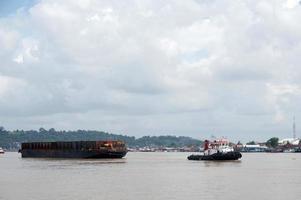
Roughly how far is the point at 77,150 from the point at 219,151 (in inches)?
1573

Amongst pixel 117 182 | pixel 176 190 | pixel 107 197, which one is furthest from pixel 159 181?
pixel 107 197

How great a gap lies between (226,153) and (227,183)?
53.4m

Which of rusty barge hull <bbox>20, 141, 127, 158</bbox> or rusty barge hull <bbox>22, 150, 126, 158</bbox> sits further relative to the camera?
rusty barge hull <bbox>20, 141, 127, 158</bbox>

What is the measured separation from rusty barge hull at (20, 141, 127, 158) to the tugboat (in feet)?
73.0

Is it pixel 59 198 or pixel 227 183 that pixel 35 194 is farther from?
pixel 227 183

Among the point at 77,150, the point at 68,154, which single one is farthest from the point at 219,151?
the point at 68,154

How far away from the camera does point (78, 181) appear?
61094 millimetres

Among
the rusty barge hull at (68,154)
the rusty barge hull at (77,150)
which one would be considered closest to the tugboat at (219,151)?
the rusty barge hull at (68,154)

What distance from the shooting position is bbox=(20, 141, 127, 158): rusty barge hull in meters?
132

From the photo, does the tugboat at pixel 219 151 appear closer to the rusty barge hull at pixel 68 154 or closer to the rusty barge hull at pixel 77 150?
the rusty barge hull at pixel 68 154

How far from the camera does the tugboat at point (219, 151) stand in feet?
364

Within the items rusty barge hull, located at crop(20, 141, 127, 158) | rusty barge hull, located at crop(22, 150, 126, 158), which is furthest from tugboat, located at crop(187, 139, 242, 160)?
rusty barge hull, located at crop(20, 141, 127, 158)

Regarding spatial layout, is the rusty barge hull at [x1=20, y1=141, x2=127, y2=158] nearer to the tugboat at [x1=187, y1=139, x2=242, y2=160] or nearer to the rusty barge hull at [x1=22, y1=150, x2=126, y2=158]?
the rusty barge hull at [x1=22, y1=150, x2=126, y2=158]

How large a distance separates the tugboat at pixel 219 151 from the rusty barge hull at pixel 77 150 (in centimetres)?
2224
